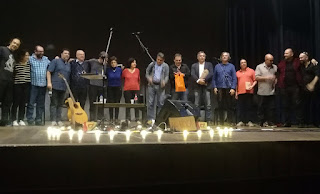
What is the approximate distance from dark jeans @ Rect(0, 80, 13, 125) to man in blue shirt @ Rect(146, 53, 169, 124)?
2.34m

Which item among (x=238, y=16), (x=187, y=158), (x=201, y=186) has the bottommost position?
(x=201, y=186)

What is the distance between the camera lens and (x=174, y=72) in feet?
20.5

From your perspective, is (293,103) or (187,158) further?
(293,103)

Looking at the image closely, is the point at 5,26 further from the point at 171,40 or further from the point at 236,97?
the point at 236,97

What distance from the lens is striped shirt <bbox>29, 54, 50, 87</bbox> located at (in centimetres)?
559

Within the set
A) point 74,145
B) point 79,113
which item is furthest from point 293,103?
point 74,145

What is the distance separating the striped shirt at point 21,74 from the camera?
210 inches

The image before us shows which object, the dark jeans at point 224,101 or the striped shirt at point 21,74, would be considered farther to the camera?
the dark jeans at point 224,101

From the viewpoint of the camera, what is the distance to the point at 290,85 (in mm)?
5711

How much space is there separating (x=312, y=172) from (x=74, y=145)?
1797 millimetres

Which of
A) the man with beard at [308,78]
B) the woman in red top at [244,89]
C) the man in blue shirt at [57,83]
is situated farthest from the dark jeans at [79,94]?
the man with beard at [308,78]

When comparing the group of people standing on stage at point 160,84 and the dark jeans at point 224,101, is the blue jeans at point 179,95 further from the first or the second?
the dark jeans at point 224,101

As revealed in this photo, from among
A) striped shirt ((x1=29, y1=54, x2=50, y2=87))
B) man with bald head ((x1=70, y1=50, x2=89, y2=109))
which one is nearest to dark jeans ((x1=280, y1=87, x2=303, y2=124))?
man with bald head ((x1=70, y1=50, x2=89, y2=109))

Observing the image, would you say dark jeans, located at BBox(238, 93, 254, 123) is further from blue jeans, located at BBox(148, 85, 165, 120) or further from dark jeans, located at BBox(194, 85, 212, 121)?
blue jeans, located at BBox(148, 85, 165, 120)
